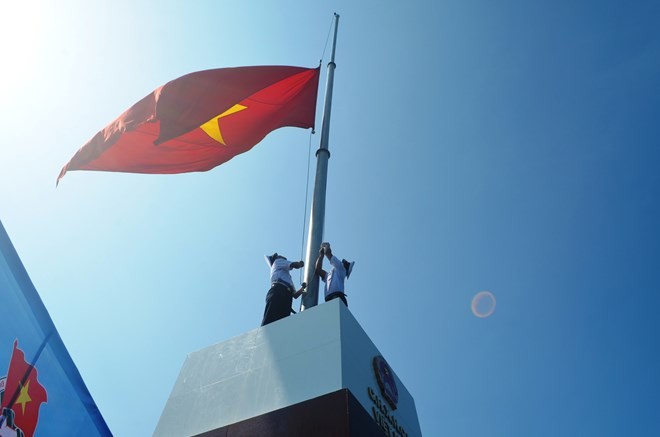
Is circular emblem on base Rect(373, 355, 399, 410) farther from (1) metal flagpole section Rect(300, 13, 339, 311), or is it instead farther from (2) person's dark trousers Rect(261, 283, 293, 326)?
(2) person's dark trousers Rect(261, 283, 293, 326)

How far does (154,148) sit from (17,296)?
5.82m

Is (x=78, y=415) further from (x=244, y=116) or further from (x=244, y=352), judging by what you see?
(x=244, y=116)

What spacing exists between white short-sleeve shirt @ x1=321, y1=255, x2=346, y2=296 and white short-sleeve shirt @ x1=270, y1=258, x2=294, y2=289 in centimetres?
66

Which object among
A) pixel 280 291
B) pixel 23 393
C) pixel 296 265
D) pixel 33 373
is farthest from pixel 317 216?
pixel 23 393

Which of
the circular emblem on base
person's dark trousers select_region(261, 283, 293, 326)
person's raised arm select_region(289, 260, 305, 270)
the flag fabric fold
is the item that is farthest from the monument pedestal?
person's raised arm select_region(289, 260, 305, 270)

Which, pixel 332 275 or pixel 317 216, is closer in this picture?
pixel 332 275

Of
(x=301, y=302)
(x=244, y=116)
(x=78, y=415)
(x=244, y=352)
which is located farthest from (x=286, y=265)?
(x=244, y=116)

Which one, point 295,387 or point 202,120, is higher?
point 202,120

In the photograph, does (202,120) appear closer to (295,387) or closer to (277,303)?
(277,303)

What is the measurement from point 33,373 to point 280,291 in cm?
361

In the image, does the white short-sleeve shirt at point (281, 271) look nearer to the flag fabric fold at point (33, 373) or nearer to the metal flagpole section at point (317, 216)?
the metal flagpole section at point (317, 216)

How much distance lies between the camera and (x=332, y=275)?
8.71 meters

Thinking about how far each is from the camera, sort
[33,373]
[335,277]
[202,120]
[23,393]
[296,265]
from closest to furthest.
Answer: [23,393], [33,373], [335,277], [296,265], [202,120]

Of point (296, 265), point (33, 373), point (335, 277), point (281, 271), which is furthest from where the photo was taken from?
point (296, 265)
